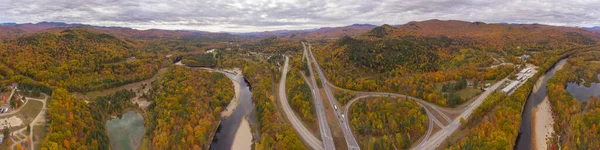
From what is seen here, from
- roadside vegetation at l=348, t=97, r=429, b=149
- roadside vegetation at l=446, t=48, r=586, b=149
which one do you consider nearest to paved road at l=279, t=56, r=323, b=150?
roadside vegetation at l=348, t=97, r=429, b=149

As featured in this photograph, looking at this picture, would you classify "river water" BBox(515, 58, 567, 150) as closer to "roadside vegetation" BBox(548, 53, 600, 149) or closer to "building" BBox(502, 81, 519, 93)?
"roadside vegetation" BBox(548, 53, 600, 149)

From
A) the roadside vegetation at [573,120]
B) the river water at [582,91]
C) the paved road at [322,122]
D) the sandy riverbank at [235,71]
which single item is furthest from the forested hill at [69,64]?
the river water at [582,91]

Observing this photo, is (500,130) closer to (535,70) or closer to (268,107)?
(268,107)

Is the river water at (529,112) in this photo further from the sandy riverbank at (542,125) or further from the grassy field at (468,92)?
the grassy field at (468,92)

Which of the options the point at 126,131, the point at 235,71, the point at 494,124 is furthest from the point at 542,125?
the point at 235,71

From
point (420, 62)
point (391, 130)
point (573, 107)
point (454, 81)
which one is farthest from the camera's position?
point (420, 62)

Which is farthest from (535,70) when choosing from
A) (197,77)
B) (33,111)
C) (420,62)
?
(33,111)
